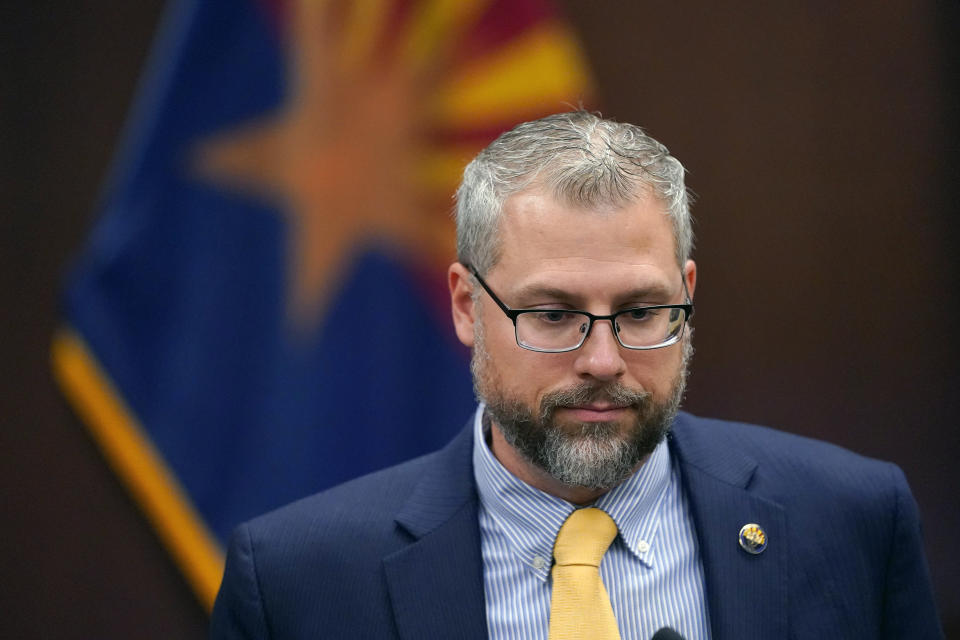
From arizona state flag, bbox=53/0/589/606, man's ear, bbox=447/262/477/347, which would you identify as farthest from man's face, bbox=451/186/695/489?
arizona state flag, bbox=53/0/589/606

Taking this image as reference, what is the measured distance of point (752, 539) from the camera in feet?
5.23

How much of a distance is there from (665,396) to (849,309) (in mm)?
1528

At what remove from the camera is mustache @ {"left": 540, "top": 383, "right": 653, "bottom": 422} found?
58.2 inches

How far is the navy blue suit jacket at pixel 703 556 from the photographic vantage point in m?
1.54

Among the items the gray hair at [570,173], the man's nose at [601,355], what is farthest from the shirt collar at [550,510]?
the gray hair at [570,173]

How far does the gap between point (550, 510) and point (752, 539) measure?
333mm

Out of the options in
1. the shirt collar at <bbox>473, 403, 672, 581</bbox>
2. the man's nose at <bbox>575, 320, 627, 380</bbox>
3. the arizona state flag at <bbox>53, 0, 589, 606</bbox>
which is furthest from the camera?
the arizona state flag at <bbox>53, 0, 589, 606</bbox>

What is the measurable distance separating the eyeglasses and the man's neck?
0.67 feet

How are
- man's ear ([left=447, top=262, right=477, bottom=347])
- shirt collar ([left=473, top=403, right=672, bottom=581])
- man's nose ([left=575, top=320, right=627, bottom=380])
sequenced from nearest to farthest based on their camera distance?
man's nose ([left=575, top=320, right=627, bottom=380]), shirt collar ([left=473, top=403, right=672, bottom=581]), man's ear ([left=447, top=262, right=477, bottom=347])

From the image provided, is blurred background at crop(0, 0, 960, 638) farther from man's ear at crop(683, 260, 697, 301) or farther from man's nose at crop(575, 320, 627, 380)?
man's nose at crop(575, 320, 627, 380)

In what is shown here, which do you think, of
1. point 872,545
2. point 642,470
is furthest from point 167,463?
point 872,545

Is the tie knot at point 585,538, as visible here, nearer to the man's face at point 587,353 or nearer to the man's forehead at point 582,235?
the man's face at point 587,353

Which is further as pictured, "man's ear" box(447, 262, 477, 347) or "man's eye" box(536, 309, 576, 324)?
"man's ear" box(447, 262, 477, 347)

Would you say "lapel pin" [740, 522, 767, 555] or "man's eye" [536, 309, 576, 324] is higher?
"man's eye" [536, 309, 576, 324]
